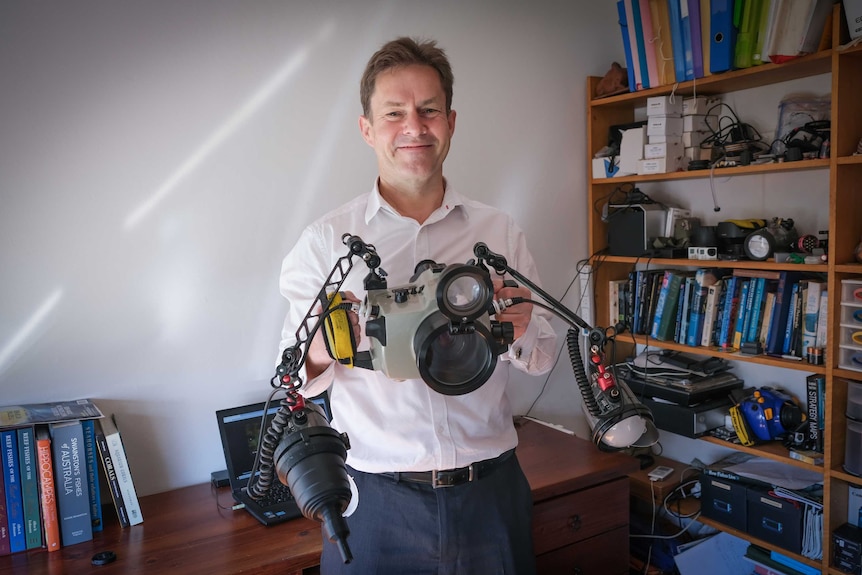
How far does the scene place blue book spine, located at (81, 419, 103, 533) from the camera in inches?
66.6

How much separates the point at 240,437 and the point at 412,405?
2.44ft

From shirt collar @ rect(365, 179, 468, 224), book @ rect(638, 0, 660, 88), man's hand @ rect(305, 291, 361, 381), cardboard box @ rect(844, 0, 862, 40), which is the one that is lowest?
man's hand @ rect(305, 291, 361, 381)

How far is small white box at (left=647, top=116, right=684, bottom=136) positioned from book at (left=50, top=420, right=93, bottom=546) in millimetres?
2020

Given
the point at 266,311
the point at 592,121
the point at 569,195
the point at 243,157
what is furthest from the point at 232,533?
the point at 592,121

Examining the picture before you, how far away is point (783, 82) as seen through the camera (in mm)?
2336

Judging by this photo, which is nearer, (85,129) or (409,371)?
(409,371)

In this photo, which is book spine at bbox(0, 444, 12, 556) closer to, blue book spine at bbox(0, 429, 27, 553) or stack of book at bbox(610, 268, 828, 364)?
blue book spine at bbox(0, 429, 27, 553)

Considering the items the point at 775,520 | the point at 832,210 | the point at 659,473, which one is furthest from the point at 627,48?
the point at 775,520

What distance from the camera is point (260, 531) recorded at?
171 cm

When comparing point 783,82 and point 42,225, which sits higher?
point 783,82

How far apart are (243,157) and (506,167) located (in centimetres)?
97

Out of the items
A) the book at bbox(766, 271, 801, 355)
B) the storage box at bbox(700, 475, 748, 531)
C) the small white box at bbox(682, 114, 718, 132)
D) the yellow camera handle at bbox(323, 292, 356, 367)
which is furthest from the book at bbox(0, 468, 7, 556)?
the small white box at bbox(682, 114, 718, 132)

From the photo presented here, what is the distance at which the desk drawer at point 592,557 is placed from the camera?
194cm

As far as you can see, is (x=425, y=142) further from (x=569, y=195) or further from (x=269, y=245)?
(x=569, y=195)
